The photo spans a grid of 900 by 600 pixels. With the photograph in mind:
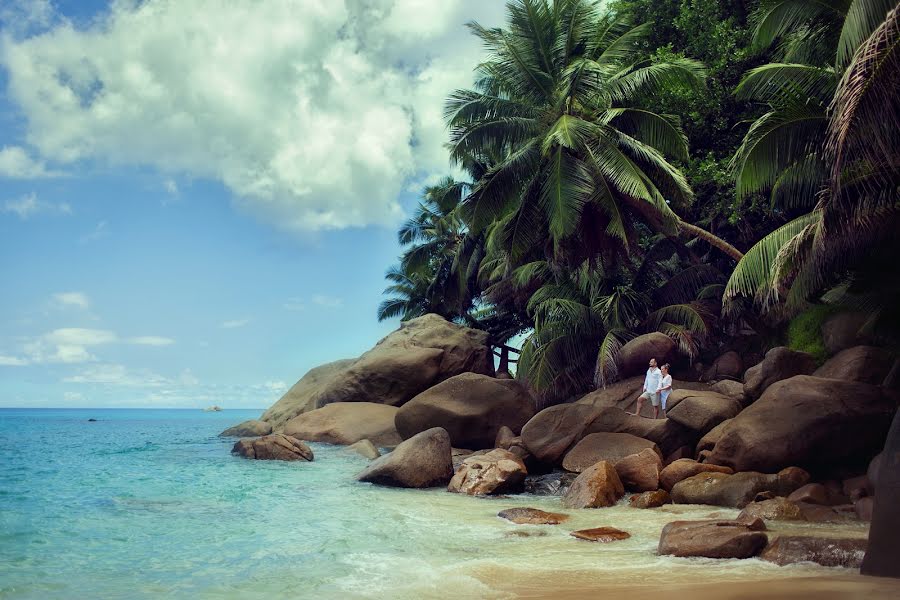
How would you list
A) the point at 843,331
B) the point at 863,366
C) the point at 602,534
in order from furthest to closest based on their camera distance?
the point at 843,331 → the point at 863,366 → the point at 602,534

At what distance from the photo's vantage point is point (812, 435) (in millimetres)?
12047

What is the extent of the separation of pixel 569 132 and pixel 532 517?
31.6 ft

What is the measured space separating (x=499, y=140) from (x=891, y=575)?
14.3 meters

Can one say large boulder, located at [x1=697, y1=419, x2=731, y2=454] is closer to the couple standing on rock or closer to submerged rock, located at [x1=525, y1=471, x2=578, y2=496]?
the couple standing on rock

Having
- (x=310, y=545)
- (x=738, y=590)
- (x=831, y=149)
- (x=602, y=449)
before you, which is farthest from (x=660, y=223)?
(x=738, y=590)

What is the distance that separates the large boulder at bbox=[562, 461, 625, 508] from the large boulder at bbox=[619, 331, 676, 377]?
6.57 meters

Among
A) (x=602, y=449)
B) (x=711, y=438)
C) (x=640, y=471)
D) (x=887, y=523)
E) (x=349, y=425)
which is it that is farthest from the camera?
(x=349, y=425)

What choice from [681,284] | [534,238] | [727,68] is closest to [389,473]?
[534,238]

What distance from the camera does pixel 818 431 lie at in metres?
12.0

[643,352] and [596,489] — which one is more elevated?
[643,352]

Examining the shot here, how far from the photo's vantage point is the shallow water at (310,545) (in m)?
7.09

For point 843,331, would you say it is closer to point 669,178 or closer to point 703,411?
point 703,411

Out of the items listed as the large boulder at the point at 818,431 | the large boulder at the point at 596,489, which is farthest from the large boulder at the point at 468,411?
the large boulder at the point at 818,431

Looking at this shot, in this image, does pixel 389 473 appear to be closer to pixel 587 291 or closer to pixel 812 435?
pixel 812 435
